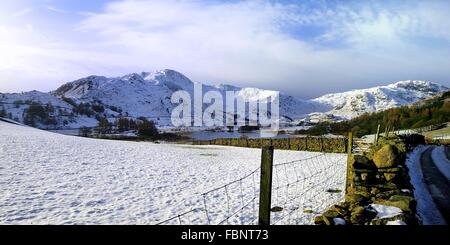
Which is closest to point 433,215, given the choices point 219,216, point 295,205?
point 295,205

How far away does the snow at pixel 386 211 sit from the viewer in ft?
25.7

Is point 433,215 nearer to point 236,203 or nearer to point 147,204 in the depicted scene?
point 236,203

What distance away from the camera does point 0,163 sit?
66.3 ft

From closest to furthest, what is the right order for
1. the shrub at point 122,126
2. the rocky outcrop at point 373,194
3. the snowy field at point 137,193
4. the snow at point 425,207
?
the rocky outcrop at point 373,194
the snow at point 425,207
the snowy field at point 137,193
the shrub at point 122,126

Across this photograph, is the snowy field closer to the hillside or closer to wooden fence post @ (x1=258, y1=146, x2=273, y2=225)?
wooden fence post @ (x1=258, y1=146, x2=273, y2=225)

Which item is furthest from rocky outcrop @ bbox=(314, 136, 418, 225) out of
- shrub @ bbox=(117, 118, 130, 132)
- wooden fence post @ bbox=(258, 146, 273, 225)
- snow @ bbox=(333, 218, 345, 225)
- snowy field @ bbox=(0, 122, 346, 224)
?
shrub @ bbox=(117, 118, 130, 132)

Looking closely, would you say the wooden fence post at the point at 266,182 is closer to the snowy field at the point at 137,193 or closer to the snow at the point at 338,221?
the snowy field at the point at 137,193

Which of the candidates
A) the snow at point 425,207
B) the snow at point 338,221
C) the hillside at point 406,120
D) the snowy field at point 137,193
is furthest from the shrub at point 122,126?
the snow at point 338,221

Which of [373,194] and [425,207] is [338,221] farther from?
[425,207]

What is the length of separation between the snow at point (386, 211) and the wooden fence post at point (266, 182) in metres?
3.00

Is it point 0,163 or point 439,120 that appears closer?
point 0,163

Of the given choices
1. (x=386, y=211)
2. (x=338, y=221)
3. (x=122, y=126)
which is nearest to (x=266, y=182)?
(x=338, y=221)
